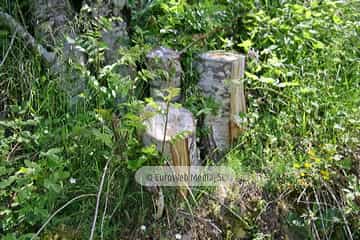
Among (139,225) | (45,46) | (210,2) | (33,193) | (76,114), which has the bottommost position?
(139,225)

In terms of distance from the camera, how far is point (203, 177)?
208 cm

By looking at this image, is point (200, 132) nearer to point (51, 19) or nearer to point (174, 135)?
point (174, 135)

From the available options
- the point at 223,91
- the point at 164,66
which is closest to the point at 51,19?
the point at 164,66

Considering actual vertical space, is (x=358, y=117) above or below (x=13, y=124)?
below

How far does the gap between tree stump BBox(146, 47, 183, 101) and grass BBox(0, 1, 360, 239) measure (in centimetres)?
11

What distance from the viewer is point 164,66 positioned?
231cm

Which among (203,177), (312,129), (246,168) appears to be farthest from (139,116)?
(312,129)

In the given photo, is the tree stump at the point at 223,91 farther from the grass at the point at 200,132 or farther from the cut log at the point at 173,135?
the cut log at the point at 173,135

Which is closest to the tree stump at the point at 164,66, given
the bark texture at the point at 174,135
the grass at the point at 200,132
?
the grass at the point at 200,132

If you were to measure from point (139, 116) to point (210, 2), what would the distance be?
1.20m

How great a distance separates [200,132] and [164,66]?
40 cm

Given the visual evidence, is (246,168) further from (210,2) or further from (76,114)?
(210,2)

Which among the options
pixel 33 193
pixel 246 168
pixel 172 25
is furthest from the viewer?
pixel 172 25

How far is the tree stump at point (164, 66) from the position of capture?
2.29 meters
